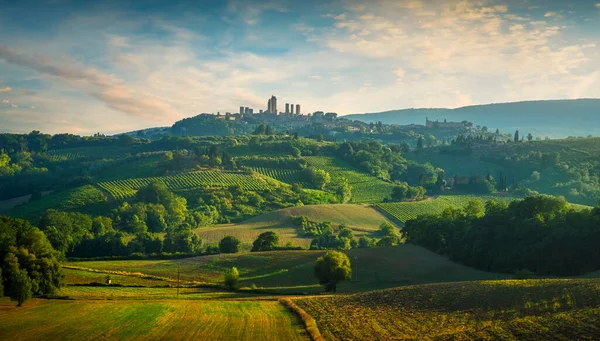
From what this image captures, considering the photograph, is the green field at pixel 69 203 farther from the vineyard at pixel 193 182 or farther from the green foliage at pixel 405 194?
the green foliage at pixel 405 194

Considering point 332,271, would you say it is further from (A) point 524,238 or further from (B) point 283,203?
(B) point 283,203

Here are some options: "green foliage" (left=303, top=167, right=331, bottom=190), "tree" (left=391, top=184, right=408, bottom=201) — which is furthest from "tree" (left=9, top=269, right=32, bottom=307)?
"green foliage" (left=303, top=167, right=331, bottom=190)

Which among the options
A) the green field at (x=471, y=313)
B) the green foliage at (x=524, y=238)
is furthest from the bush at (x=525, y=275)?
the green field at (x=471, y=313)

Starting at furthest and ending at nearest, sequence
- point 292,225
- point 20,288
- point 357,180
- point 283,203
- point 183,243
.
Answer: point 357,180, point 283,203, point 292,225, point 183,243, point 20,288

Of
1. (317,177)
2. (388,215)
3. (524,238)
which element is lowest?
(388,215)

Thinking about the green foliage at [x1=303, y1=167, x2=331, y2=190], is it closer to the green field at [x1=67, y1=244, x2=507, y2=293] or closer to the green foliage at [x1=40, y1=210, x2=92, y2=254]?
the green foliage at [x1=40, y1=210, x2=92, y2=254]

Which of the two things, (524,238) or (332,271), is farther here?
(524,238)

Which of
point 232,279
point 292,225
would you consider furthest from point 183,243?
point 232,279
